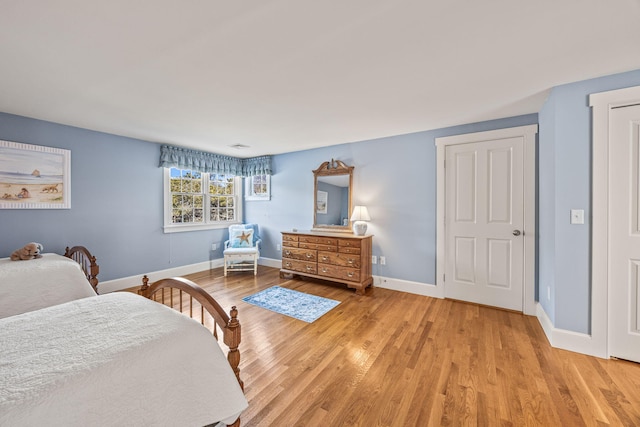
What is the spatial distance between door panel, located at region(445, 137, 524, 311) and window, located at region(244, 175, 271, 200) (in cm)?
322

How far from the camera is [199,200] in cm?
484

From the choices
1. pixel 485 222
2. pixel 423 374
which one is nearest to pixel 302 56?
pixel 423 374

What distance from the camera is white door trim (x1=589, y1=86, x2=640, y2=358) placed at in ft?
6.80

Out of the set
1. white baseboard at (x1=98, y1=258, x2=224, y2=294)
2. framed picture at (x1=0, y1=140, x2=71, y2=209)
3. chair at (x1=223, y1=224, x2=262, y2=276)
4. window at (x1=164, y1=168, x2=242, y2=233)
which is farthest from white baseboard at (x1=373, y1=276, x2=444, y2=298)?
framed picture at (x1=0, y1=140, x2=71, y2=209)

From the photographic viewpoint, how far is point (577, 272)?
2186 millimetres

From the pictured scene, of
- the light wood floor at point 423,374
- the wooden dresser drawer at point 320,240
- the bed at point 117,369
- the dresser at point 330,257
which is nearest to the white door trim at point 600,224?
the light wood floor at point 423,374

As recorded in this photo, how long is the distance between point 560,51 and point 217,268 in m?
5.30

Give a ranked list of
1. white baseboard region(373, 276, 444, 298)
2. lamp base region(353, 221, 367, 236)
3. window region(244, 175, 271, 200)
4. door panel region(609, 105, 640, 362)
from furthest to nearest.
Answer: window region(244, 175, 271, 200) → lamp base region(353, 221, 367, 236) → white baseboard region(373, 276, 444, 298) → door panel region(609, 105, 640, 362)

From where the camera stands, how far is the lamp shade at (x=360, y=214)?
12.8ft

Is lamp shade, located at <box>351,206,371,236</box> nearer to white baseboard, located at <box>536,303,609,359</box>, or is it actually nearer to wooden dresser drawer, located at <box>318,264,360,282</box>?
wooden dresser drawer, located at <box>318,264,360,282</box>

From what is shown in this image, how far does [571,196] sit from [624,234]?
1.43 feet

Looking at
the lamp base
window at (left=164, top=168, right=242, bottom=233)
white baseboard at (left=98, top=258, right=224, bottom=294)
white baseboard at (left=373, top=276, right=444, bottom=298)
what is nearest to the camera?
white baseboard at (left=373, top=276, right=444, bottom=298)

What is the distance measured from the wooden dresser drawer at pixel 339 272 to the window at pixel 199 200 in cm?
242

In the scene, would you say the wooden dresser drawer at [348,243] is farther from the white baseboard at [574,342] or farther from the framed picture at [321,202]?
the white baseboard at [574,342]
